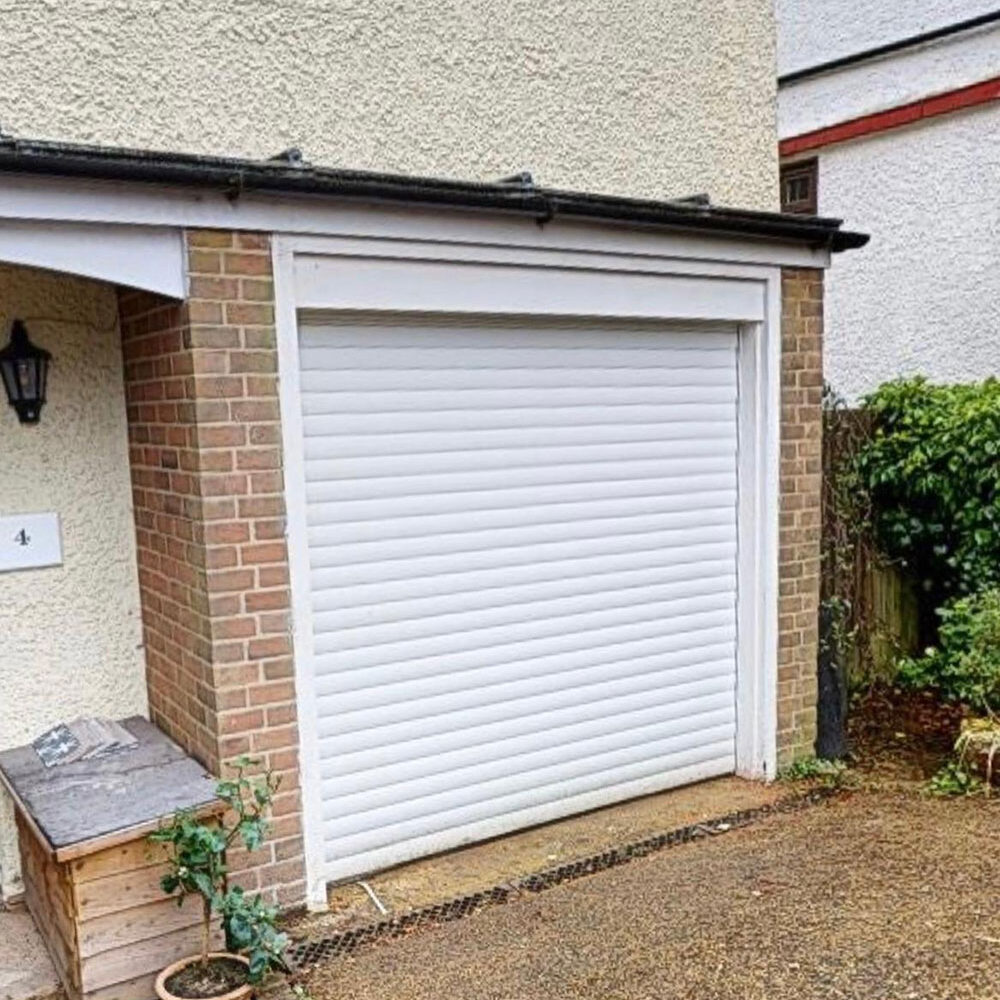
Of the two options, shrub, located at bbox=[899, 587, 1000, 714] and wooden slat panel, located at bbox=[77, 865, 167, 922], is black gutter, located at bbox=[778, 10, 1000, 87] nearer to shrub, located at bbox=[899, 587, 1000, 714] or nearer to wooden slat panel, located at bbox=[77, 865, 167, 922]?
shrub, located at bbox=[899, 587, 1000, 714]

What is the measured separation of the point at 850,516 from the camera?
7359mm

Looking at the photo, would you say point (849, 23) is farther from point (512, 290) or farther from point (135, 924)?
point (135, 924)

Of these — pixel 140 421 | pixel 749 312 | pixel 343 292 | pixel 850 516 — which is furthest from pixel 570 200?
pixel 850 516

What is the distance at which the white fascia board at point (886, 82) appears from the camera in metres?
8.21

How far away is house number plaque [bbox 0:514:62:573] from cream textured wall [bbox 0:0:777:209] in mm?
1655

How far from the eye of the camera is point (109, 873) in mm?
3475

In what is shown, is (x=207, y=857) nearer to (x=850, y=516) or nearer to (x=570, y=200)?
(x=570, y=200)

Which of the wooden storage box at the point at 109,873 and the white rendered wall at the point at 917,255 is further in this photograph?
the white rendered wall at the point at 917,255

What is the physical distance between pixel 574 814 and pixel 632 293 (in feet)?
9.14

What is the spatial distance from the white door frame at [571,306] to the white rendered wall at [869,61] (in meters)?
4.41

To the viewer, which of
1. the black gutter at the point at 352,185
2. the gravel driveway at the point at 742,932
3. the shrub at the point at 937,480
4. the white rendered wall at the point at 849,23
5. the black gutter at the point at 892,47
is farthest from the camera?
the white rendered wall at the point at 849,23

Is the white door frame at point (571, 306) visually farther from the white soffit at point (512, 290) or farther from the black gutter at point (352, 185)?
the black gutter at point (352, 185)

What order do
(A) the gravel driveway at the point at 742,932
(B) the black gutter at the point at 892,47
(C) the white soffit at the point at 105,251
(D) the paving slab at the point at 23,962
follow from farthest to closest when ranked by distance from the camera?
(B) the black gutter at the point at 892,47
(D) the paving slab at the point at 23,962
(A) the gravel driveway at the point at 742,932
(C) the white soffit at the point at 105,251

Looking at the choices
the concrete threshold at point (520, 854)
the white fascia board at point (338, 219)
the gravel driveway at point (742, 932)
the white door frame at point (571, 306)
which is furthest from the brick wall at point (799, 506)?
the gravel driveway at point (742, 932)
